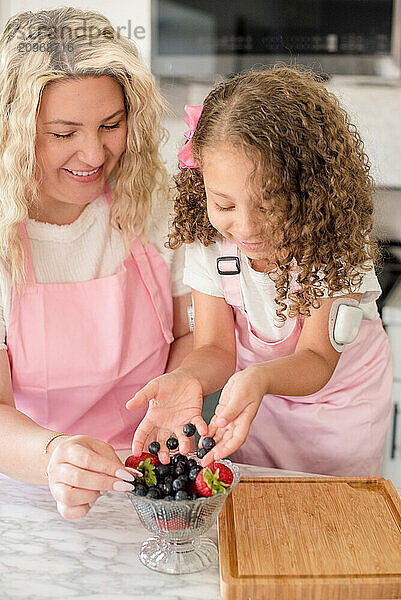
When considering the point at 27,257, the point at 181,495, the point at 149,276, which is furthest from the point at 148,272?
the point at 181,495

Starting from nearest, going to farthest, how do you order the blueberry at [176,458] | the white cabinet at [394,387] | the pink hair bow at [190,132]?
the blueberry at [176,458]
the pink hair bow at [190,132]
the white cabinet at [394,387]

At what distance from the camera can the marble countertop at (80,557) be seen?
2.81 ft

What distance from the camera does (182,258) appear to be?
1.42 meters

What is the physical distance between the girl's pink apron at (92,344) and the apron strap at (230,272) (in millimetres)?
149

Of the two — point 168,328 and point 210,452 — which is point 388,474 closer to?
point 168,328

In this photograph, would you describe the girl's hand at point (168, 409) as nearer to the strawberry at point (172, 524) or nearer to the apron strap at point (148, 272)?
the strawberry at point (172, 524)

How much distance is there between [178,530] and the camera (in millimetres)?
900

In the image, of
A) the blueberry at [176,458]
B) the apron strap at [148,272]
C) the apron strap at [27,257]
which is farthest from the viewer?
the apron strap at [148,272]

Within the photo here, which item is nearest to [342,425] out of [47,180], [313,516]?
[313,516]

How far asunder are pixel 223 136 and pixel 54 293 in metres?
0.44

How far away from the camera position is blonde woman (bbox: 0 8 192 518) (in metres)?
1.16

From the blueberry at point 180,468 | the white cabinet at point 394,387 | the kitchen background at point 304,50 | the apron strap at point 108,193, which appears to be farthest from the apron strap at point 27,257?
the white cabinet at point 394,387

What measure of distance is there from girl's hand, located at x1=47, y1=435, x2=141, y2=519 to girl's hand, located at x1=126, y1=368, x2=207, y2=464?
7cm

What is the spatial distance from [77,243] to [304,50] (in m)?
1.10
